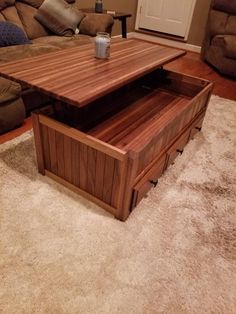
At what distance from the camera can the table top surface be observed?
1219 mm

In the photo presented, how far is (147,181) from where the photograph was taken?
143 centimetres

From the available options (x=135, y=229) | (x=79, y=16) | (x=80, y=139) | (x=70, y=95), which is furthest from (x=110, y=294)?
(x=79, y=16)

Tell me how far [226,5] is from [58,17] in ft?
7.10

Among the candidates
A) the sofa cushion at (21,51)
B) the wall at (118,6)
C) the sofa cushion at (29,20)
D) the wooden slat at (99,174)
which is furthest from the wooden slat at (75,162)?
the wall at (118,6)

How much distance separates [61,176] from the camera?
1.56m

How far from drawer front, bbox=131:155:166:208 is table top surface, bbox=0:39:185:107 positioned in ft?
1.57

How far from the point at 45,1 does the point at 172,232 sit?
2.62 meters

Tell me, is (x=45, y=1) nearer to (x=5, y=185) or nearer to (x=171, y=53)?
(x=171, y=53)

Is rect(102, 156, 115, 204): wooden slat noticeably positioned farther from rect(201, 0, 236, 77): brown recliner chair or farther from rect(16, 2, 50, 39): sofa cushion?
rect(201, 0, 236, 77): brown recliner chair

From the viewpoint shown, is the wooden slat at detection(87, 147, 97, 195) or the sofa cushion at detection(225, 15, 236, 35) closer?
the wooden slat at detection(87, 147, 97, 195)

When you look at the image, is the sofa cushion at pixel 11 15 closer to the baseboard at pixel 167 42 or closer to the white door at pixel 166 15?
the baseboard at pixel 167 42

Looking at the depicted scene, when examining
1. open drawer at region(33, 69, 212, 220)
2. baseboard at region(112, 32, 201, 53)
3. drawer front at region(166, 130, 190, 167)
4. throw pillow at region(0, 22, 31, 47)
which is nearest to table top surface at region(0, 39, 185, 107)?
open drawer at region(33, 69, 212, 220)

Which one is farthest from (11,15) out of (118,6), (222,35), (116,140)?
(222,35)

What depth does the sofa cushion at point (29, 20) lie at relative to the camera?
8.80 ft
